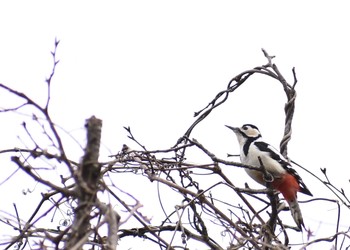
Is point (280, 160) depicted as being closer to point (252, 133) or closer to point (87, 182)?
point (252, 133)

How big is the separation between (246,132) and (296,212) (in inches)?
56.2

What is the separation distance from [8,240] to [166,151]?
1.07 metres

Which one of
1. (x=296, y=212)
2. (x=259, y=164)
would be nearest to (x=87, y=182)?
(x=296, y=212)

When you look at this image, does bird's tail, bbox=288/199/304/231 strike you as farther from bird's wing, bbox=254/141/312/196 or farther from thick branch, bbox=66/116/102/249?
thick branch, bbox=66/116/102/249

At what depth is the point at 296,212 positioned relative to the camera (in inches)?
154

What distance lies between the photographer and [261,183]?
4445 mm

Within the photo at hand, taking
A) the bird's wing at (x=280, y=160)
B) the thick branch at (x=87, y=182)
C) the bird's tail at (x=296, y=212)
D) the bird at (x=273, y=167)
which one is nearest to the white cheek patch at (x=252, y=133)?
the bird at (x=273, y=167)

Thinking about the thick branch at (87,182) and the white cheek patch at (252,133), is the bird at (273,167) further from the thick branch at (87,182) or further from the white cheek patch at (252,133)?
the thick branch at (87,182)

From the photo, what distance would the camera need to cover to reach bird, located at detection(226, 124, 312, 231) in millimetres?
4098

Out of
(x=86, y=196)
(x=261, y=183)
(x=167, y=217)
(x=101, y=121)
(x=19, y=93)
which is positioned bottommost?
(x=86, y=196)

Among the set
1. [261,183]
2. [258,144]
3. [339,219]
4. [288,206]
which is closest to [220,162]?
[339,219]

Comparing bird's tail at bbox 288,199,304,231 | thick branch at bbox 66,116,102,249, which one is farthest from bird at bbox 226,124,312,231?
thick branch at bbox 66,116,102,249

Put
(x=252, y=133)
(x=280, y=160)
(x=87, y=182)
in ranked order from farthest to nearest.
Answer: (x=252, y=133) < (x=280, y=160) < (x=87, y=182)

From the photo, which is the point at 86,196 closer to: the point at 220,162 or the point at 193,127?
the point at 220,162
